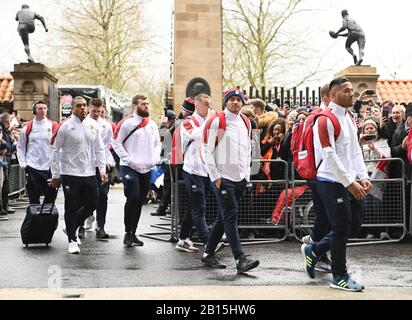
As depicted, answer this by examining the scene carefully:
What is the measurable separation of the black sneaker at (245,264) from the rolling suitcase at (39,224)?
333cm

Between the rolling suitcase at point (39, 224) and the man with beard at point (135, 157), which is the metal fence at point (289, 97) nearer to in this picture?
the man with beard at point (135, 157)

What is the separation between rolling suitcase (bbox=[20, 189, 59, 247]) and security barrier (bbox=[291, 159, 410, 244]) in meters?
3.26

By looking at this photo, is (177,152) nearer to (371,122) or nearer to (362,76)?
(371,122)

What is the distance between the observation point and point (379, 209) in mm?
11859

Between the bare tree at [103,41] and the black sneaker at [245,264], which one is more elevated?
the bare tree at [103,41]

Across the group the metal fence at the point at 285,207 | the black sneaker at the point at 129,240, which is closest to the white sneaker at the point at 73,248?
the black sneaker at the point at 129,240

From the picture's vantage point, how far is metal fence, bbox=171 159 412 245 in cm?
1165

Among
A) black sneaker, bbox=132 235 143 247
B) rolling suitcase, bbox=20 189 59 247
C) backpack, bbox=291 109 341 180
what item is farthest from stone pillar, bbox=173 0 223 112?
backpack, bbox=291 109 341 180

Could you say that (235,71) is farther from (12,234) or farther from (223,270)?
(223,270)

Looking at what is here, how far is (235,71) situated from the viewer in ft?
150

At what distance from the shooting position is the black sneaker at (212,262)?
30.8ft

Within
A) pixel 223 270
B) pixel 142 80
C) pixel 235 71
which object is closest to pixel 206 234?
pixel 223 270

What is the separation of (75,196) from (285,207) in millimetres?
2868
